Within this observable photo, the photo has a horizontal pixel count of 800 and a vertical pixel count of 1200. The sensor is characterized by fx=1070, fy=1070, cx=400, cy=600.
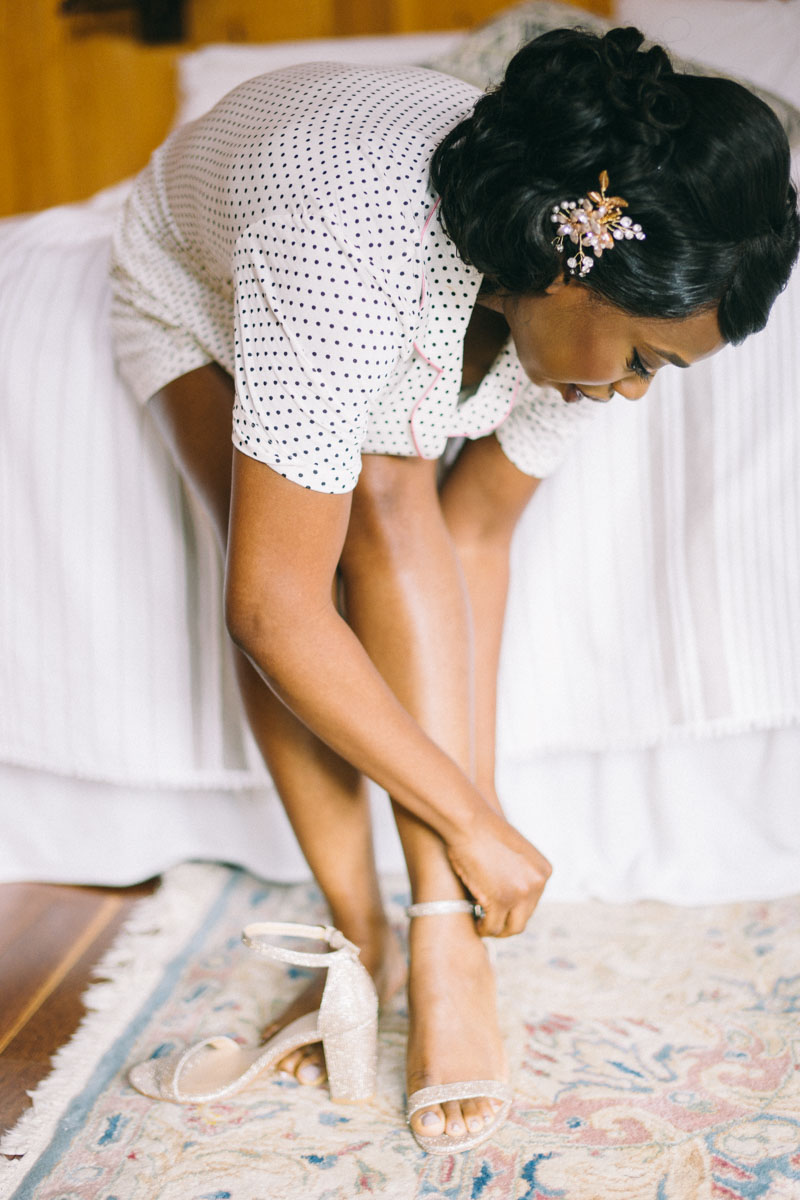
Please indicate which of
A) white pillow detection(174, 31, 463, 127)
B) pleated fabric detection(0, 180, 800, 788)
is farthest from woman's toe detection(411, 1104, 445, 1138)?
white pillow detection(174, 31, 463, 127)

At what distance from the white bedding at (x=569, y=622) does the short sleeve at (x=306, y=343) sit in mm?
435

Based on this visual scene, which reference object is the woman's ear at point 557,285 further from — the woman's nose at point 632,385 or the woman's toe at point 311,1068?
the woman's toe at point 311,1068

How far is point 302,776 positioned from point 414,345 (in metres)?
0.38

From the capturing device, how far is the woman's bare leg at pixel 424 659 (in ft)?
2.89

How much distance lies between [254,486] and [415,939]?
0.42 m

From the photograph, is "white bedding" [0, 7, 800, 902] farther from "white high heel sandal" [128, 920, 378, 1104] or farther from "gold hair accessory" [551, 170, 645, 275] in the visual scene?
"gold hair accessory" [551, 170, 645, 275]

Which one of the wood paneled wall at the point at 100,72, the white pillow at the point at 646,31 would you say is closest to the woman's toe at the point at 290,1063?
the white pillow at the point at 646,31

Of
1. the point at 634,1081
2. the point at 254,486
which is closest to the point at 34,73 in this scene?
the point at 254,486

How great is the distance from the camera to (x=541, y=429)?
1.03m

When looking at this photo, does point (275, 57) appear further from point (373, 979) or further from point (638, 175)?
point (373, 979)

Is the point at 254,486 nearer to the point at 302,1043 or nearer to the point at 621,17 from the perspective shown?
the point at 302,1043

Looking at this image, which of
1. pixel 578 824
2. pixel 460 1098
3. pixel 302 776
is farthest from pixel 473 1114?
pixel 578 824

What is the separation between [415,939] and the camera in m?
0.91

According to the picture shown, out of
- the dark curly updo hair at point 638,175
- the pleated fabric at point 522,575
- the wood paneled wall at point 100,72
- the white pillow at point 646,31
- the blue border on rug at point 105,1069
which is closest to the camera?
the dark curly updo hair at point 638,175
